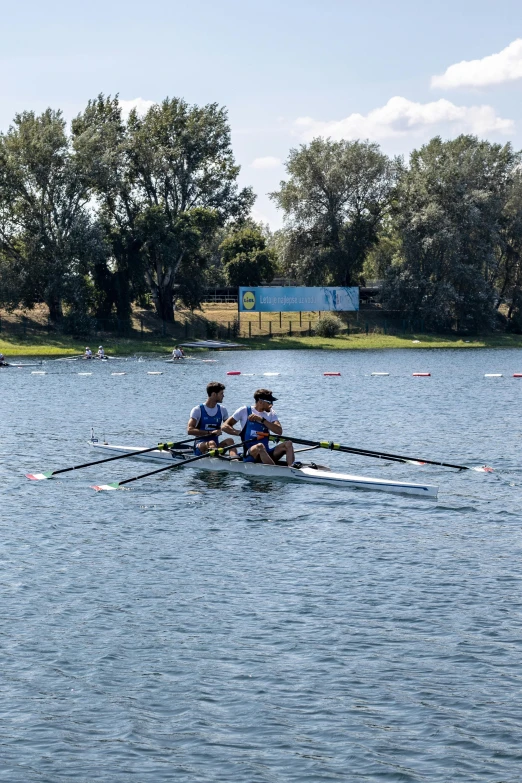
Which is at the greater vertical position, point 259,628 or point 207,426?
point 207,426

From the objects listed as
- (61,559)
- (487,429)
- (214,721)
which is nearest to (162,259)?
(487,429)

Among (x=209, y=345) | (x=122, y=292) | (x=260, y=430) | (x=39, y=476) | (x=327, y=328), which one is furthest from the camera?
(x=327, y=328)

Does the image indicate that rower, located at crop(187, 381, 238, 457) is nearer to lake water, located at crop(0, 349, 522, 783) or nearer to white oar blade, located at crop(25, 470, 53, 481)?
lake water, located at crop(0, 349, 522, 783)

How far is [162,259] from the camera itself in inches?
3915

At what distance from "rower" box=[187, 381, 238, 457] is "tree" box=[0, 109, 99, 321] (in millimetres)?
66699

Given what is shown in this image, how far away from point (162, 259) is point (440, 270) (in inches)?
1214

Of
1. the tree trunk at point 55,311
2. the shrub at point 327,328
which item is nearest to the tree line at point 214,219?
the tree trunk at point 55,311

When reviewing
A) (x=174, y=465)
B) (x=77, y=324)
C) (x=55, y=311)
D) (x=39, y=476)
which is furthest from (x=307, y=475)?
(x=55, y=311)

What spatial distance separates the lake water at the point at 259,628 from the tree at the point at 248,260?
294 feet

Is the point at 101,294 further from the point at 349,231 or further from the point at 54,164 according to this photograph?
the point at 349,231

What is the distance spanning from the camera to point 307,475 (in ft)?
84.7

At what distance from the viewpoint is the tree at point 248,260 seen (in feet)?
392

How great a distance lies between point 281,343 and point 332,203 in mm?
21943

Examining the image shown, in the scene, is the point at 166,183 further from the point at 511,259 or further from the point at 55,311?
the point at 511,259
